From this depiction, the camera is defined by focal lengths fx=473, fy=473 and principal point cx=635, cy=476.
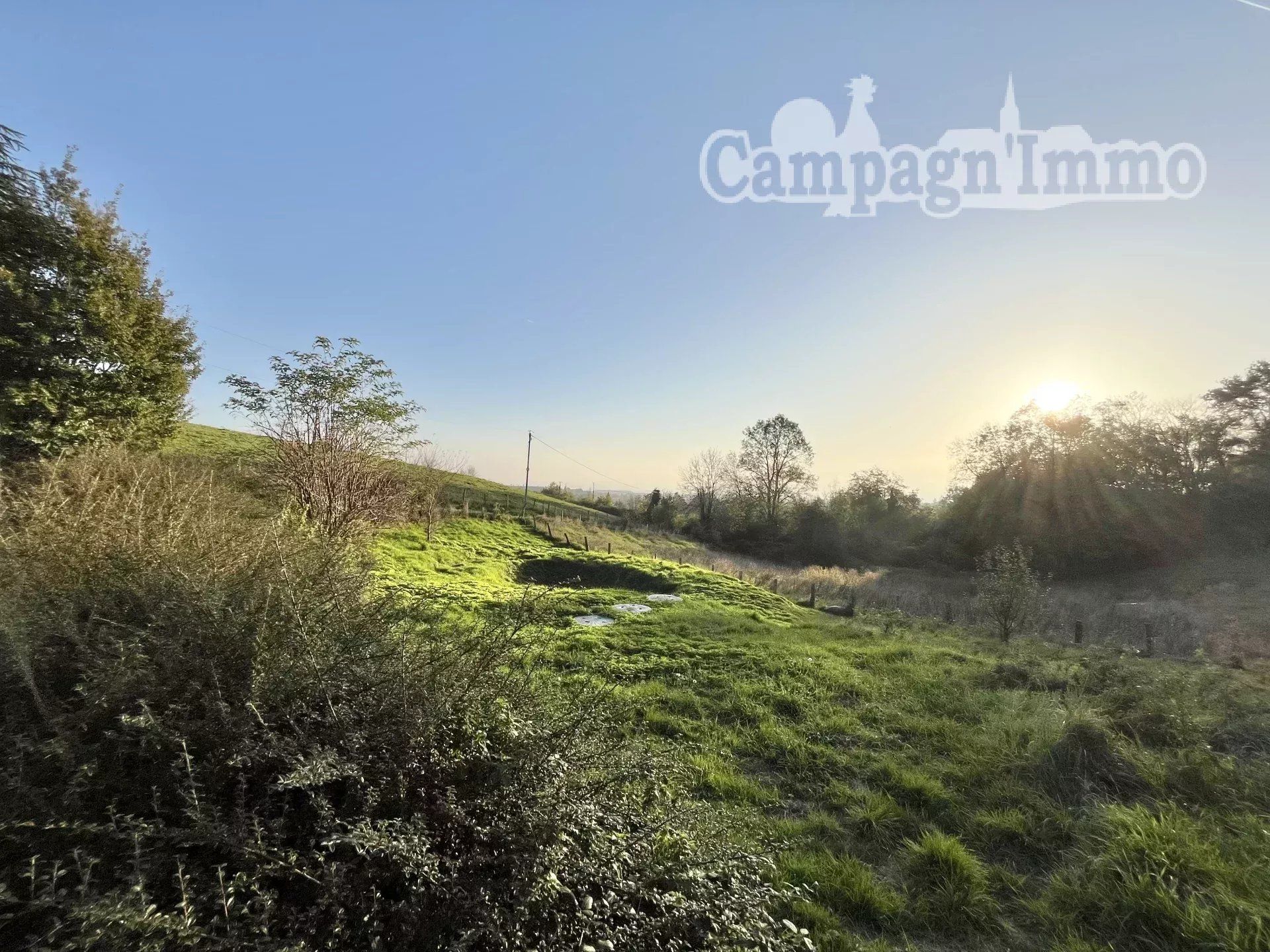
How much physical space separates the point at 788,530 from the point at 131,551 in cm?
3389

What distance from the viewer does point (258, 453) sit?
A: 1359 cm

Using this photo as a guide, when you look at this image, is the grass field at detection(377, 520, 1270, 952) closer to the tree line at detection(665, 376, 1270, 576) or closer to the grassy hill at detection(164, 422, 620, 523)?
the grassy hill at detection(164, 422, 620, 523)

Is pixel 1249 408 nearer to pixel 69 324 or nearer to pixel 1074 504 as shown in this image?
pixel 1074 504

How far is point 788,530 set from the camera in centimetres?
3369

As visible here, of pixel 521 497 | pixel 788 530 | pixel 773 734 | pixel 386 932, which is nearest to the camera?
pixel 386 932

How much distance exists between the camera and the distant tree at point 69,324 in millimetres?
7957

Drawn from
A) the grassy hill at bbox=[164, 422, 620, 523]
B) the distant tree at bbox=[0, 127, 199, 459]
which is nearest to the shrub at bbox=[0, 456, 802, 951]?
the distant tree at bbox=[0, 127, 199, 459]

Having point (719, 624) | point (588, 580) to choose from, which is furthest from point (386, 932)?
point (588, 580)

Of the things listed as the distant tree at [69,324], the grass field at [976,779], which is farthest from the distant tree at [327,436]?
the grass field at [976,779]

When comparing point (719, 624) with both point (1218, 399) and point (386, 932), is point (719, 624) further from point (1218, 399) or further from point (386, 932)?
point (1218, 399)

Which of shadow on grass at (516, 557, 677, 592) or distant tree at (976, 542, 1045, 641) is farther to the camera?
shadow on grass at (516, 557, 677, 592)

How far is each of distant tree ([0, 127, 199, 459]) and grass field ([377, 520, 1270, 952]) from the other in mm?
10010

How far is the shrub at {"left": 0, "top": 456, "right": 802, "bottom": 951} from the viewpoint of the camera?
148 cm

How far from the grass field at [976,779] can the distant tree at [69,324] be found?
10010mm
